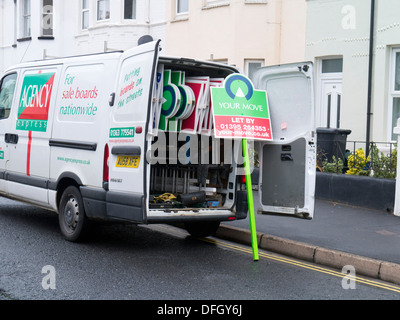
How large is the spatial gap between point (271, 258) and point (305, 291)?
5.10 feet

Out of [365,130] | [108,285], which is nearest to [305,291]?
[108,285]

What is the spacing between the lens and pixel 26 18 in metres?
25.6

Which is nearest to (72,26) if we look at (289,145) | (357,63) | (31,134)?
(357,63)

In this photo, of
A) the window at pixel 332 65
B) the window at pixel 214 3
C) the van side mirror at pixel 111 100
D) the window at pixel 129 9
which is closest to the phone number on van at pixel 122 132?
the van side mirror at pixel 111 100

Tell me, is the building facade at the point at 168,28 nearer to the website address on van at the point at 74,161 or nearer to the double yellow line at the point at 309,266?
the website address on van at the point at 74,161

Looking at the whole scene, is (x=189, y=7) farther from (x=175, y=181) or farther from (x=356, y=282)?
(x=356, y=282)

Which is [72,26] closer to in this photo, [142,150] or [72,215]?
[72,215]

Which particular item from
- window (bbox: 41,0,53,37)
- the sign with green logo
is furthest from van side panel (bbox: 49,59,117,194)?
window (bbox: 41,0,53,37)

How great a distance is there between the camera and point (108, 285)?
6.20m

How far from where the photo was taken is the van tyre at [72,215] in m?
7.87

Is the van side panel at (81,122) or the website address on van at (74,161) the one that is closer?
the van side panel at (81,122)

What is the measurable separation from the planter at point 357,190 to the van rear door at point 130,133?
5467mm

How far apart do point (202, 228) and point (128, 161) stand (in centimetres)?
207

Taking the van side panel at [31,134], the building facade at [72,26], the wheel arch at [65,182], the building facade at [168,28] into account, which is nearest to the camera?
the wheel arch at [65,182]
